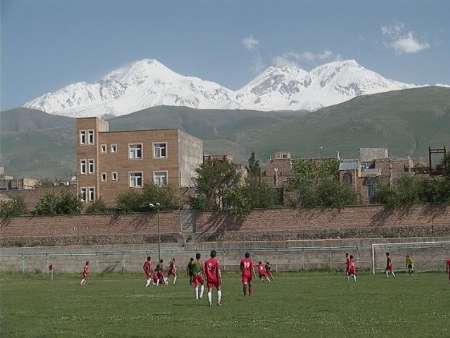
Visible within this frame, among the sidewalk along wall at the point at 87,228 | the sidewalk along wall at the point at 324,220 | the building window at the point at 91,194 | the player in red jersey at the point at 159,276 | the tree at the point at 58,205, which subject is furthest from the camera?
the building window at the point at 91,194

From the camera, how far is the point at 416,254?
201ft

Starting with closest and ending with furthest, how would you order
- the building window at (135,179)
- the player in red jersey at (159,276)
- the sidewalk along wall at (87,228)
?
the player in red jersey at (159,276)
the sidewalk along wall at (87,228)
the building window at (135,179)

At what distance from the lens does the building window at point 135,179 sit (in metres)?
91.2

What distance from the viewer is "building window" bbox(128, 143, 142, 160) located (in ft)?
300

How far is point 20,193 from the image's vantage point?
111688 millimetres

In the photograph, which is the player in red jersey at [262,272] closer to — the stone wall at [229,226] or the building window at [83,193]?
the stone wall at [229,226]

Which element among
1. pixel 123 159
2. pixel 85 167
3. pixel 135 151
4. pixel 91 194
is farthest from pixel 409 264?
pixel 85 167

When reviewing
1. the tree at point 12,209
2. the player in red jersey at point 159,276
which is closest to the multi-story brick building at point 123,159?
the tree at point 12,209

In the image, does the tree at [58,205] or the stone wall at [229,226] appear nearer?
the stone wall at [229,226]

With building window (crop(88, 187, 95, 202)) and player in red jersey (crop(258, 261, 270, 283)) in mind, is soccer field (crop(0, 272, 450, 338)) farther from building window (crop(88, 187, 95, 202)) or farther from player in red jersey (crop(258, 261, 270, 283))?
building window (crop(88, 187, 95, 202))

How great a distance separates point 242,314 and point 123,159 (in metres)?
67.1

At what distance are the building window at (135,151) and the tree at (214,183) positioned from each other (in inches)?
342

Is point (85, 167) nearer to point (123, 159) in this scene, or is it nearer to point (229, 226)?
point (123, 159)

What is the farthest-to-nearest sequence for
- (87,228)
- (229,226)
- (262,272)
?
(87,228) → (229,226) → (262,272)
